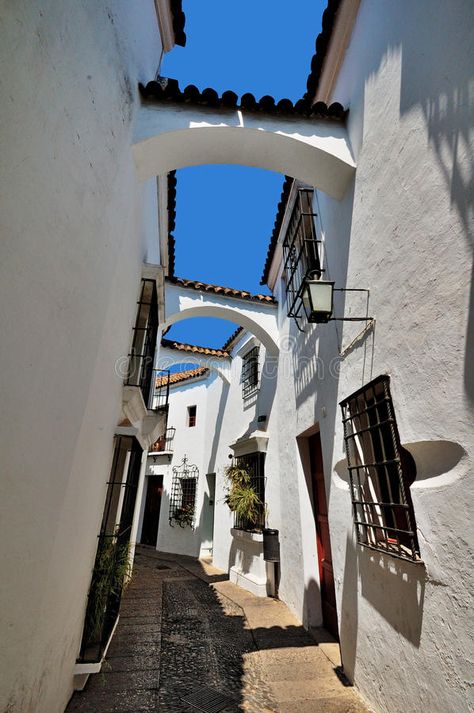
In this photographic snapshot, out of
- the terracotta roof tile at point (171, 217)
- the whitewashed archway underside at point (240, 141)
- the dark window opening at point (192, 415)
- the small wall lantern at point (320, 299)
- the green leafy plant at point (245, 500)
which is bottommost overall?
the green leafy plant at point (245, 500)

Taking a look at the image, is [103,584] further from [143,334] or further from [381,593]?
[143,334]

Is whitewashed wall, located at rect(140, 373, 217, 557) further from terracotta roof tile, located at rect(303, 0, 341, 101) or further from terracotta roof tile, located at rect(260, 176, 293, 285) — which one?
terracotta roof tile, located at rect(303, 0, 341, 101)

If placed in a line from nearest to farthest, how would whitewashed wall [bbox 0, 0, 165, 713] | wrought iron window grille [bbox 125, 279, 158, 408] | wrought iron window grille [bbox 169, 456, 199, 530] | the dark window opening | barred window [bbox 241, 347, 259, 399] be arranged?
whitewashed wall [bbox 0, 0, 165, 713]
wrought iron window grille [bbox 125, 279, 158, 408]
barred window [bbox 241, 347, 259, 399]
wrought iron window grille [bbox 169, 456, 199, 530]
the dark window opening

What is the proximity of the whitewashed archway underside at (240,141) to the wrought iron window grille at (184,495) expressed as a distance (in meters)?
9.21

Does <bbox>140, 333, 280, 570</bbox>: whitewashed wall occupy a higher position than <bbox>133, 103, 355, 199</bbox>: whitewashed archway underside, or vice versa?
<bbox>133, 103, 355, 199</bbox>: whitewashed archway underside

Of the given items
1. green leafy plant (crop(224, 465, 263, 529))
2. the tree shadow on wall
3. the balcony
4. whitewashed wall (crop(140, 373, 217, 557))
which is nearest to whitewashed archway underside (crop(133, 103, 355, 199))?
the balcony

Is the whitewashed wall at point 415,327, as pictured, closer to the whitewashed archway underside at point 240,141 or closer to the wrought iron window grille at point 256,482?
the whitewashed archway underside at point 240,141

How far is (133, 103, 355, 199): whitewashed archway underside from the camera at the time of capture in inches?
148

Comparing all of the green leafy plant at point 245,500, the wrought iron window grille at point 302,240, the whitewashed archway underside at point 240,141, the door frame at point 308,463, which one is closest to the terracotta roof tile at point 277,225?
the wrought iron window grille at point 302,240

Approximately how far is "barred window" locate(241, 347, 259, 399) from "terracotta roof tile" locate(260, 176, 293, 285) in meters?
1.87

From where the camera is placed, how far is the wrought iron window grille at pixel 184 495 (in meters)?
10.7

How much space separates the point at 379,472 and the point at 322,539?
2.44 meters

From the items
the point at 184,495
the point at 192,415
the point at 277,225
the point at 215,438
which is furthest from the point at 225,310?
the point at 184,495

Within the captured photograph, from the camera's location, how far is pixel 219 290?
725 cm
